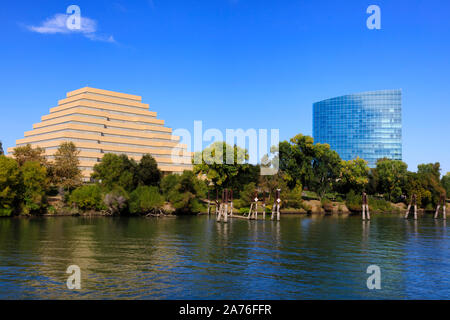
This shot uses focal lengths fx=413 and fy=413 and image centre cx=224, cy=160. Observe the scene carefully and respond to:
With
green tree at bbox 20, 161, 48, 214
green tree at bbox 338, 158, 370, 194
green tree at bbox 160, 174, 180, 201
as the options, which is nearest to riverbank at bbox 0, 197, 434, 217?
green tree at bbox 20, 161, 48, 214

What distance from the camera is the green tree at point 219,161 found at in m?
97.6

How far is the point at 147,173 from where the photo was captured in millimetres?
102500

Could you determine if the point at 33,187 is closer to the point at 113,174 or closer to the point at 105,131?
the point at 113,174

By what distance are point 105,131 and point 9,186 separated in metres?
70.1

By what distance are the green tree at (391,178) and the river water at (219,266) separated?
7574cm

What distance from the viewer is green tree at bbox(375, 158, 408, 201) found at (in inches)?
4769

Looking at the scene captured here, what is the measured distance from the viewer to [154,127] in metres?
160

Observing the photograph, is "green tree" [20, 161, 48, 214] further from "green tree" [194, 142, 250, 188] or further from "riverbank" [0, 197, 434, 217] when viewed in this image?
"green tree" [194, 142, 250, 188]

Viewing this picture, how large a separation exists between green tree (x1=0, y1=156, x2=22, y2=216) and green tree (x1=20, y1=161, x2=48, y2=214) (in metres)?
1.46

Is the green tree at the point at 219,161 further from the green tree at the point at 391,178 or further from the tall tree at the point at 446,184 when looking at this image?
the tall tree at the point at 446,184

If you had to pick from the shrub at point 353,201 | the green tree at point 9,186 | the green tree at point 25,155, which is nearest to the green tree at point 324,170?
the shrub at point 353,201

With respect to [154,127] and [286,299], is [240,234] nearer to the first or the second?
[286,299]

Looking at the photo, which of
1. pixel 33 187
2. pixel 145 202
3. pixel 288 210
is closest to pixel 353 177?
pixel 288 210
